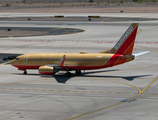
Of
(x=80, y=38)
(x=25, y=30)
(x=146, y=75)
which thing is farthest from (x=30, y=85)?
(x=25, y=30)

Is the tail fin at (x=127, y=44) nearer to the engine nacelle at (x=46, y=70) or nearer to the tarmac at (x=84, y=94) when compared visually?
the tarmac at (x=84, y=94)

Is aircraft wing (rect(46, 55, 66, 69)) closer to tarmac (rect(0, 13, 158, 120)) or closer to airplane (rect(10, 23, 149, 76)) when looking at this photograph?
airplane (rect(10, 23, 149, 76))

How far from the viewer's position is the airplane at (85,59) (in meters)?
51.2

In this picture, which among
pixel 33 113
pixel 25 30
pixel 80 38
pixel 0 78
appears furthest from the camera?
pixel 25 30

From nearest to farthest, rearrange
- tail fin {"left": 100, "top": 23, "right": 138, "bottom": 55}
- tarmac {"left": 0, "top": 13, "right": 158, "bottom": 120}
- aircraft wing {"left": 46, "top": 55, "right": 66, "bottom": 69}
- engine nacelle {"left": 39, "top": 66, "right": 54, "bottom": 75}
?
tarmac {"left": 0, "top": 13, "right": 158, "bottom": 120}
engine nacelle {"left": 39, "top": 66, "right": 54, "bottom": 75}
aircraft wing {"left": 46, "top": 55, "right": 66, "bottom": 69}
tail fin {"left": 100, "top": 23, "right": 138, "bottom": 55}

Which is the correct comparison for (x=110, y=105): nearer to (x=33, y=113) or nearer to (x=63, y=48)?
(x=33, y=113)

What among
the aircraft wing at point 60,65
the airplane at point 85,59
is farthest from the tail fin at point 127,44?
the aircraft wing at point 60,65

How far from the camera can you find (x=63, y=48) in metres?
83.2

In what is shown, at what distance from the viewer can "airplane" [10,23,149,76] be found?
51.2m

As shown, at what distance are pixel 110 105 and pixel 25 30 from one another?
92.9m

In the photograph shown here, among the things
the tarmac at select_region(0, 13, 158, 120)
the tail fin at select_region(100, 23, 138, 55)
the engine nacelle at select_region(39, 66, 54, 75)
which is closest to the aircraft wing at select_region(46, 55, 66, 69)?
the engine nacelle at select_region(39, 66, 54, 75)

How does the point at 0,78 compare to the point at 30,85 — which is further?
the point at 0,78

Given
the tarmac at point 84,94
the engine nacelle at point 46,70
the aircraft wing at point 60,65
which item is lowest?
the tarmac at point 84,94

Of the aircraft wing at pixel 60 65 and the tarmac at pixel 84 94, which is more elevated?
the aircraft wing at pixel 60 65
